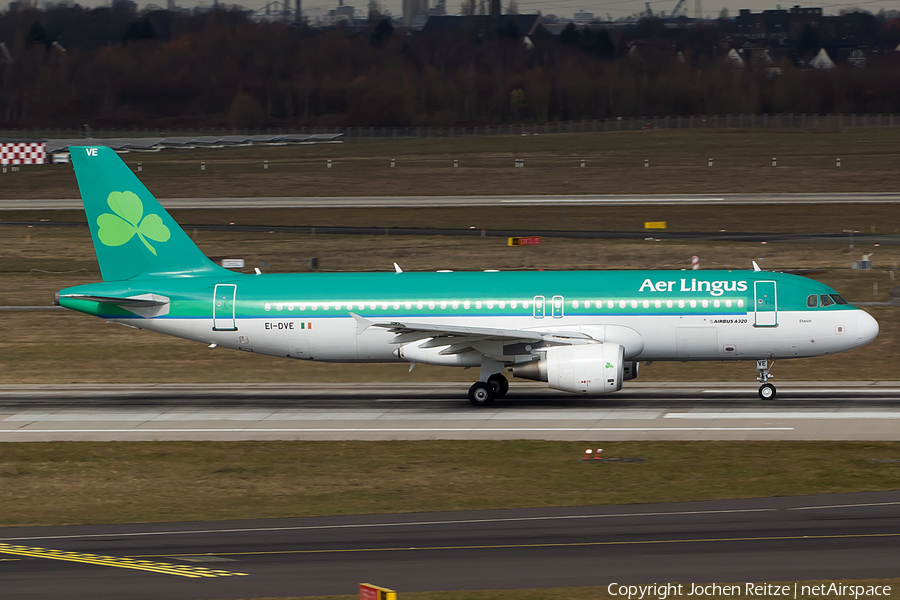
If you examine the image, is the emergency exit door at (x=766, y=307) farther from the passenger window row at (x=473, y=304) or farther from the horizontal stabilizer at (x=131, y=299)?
the horizontal stabilizer at (x=131, y=299)

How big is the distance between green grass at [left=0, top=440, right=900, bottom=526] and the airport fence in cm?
12950

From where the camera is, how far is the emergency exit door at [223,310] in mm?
39719

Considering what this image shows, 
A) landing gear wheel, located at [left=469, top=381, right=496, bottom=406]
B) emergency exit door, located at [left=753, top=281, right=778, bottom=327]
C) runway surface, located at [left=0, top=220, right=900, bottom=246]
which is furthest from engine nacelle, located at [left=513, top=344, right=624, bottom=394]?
runway surface, located at [left=0, top=220, right=900, bottom=246]

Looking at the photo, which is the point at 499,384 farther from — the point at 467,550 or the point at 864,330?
the point at 467,550

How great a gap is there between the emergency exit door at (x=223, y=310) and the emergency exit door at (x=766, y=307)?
731 inches

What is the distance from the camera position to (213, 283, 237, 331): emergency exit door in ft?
130

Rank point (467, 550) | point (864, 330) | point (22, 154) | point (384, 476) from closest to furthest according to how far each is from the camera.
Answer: point (467, 550) < point (384, 476) < point (864, 330) < point (22, 154)

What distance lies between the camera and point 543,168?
11556 centimetres

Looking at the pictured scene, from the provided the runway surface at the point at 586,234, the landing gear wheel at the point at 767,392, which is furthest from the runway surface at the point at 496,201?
the landing gear wheel at the point at 767,392

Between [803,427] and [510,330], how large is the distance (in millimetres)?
10181

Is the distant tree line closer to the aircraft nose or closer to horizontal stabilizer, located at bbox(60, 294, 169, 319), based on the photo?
the aircraft nose

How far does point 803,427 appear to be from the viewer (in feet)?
109

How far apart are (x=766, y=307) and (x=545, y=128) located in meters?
133

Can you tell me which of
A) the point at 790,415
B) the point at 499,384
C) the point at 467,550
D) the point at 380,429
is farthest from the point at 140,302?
the point at 790,415
